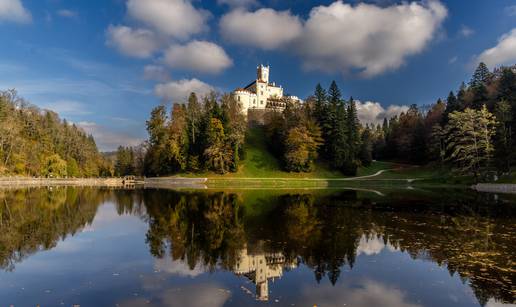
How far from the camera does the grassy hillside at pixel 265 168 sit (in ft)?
276

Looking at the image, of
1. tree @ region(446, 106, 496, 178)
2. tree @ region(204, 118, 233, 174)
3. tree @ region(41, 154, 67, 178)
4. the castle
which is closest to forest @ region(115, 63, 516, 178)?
tree @ region(204, 118, 233, 174)

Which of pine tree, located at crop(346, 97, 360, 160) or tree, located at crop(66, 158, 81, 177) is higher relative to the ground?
pine tree, located at crop(346, 97, 360, 160)

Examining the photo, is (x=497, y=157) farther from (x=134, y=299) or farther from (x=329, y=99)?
(x=134, y=299)

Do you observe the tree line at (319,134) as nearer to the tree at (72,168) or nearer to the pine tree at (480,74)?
the pine tree at (480,74)

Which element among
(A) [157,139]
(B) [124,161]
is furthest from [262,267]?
(B) [124,161]

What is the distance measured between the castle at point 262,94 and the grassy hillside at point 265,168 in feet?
106

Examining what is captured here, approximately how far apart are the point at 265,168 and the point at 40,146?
6846 cm

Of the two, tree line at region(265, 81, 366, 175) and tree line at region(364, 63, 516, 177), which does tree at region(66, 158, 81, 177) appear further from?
tree line at region(364, 63, 516, 177)

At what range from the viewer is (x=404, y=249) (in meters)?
16.5

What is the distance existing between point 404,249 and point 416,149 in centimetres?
9390

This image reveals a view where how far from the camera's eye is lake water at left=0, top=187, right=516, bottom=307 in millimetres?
10484

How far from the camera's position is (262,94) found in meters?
136

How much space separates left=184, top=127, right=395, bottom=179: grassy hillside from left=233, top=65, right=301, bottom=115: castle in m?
32.4

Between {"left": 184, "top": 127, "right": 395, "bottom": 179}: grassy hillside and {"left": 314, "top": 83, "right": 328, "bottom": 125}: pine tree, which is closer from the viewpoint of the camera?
{"left": 184, "top": 127, "right": 395, "bottom": 179}: grassy hillside
